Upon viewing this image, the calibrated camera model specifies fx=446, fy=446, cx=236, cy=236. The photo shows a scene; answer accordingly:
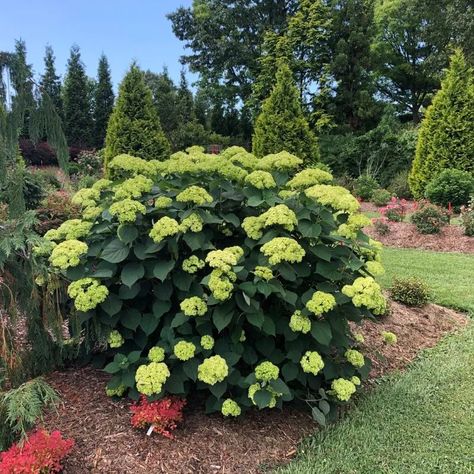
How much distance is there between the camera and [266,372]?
2.13m

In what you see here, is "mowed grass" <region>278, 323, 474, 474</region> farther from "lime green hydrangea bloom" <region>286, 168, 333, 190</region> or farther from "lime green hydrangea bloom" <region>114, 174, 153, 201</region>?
"lime green hydrangea bloom" <region>114, 174, 153, 201</region>

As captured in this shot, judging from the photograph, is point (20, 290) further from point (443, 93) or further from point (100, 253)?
point (443, 93)

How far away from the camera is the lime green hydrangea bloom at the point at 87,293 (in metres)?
2.13

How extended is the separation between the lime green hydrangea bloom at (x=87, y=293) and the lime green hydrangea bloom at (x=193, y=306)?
41 cm

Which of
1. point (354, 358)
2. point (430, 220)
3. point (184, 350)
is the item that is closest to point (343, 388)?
point (354, 358)

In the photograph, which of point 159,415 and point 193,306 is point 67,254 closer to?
point 193,306

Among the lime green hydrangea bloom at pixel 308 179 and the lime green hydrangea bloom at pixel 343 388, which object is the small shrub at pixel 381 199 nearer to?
the lime green hydrangea bloom at pixel 308 179

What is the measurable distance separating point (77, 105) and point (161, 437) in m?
24.5

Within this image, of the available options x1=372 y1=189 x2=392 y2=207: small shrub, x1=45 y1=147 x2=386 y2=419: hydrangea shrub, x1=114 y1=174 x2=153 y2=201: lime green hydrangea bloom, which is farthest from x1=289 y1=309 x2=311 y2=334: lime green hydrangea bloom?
x1=372 y1=189 x2=392 y2=207: small shrub

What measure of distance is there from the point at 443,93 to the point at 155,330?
1057cm

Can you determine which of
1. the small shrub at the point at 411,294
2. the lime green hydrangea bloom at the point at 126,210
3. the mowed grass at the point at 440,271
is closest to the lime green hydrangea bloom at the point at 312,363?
the lime green hydrangea bloom at the point at 126,210

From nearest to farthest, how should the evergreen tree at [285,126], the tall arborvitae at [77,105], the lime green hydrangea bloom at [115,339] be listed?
the lime green hydrangea bloom at [115,339] → the evergreen tree at [285,126] → the tall arborvitae at [77,105]

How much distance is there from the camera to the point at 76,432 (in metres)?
2.18

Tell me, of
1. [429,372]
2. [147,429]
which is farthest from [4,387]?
[429,372]
